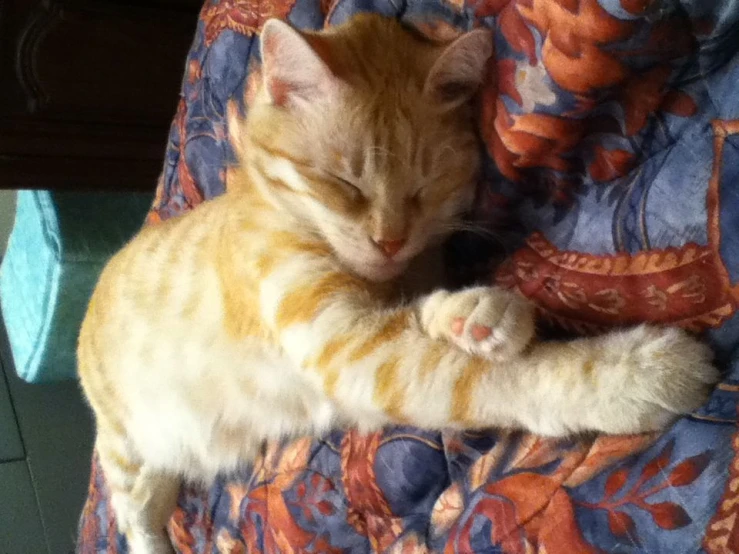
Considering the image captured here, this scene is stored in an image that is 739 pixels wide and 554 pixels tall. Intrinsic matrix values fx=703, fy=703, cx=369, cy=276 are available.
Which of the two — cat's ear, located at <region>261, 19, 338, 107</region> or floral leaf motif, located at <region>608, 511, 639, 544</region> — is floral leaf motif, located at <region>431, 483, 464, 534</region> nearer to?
floral leaf motif, located at <region>608, 511, 639, 544</region>

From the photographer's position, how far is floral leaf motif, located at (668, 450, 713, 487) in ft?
1.69

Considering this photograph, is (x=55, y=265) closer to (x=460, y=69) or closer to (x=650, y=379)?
(x=460, y=69)

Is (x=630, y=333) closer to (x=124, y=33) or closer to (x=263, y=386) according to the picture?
(x=263, y=386)

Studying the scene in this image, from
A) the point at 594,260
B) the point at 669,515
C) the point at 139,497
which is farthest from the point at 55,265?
the point at 669,515

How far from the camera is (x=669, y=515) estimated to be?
1.71ft

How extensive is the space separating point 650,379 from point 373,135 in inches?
15.4

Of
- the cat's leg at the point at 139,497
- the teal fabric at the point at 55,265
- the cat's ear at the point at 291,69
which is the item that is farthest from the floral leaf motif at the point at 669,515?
the teal fabric at the point at 55,265

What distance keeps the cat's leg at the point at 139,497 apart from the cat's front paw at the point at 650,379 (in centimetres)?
90

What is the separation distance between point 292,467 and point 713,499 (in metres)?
0.59

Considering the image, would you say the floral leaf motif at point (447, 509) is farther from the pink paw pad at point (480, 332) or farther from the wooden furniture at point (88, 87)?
the wooden furniture at point (88, 87)

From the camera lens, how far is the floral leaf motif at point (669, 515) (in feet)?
1.68

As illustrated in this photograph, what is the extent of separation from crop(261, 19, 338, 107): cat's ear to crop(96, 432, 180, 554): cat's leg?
0.76 m

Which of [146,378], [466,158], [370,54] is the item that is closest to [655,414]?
[466,158]

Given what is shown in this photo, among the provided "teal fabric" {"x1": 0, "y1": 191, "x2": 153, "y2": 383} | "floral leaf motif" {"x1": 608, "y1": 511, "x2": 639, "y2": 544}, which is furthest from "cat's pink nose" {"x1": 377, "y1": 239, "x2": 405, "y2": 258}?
"teal fabric" {"x1": 0, "y1": 191, "x2": 153, "y2": 383}
